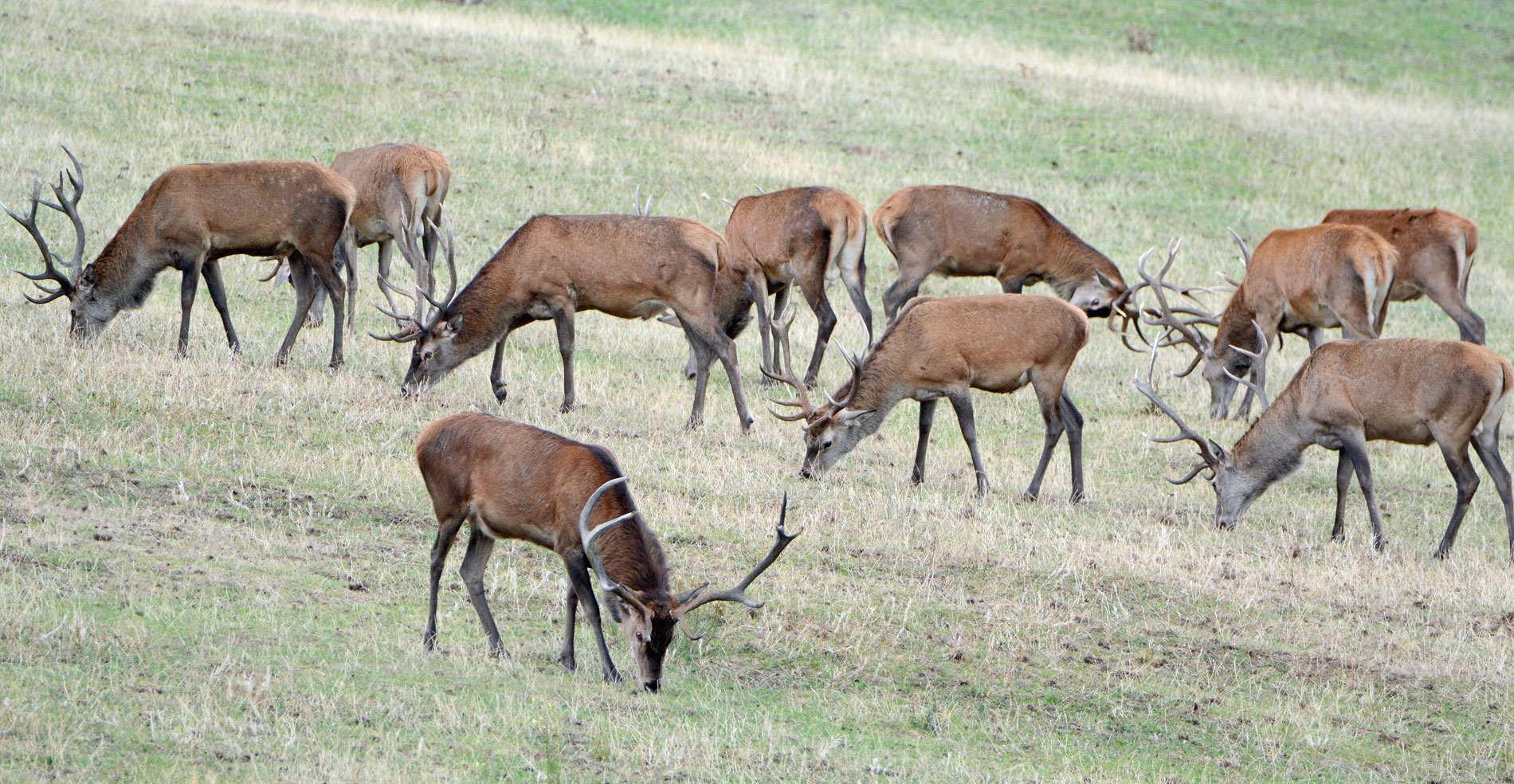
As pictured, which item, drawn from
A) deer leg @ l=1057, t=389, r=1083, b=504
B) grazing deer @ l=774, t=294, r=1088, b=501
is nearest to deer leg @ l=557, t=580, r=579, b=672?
grazing deer @ l=774, t=294, r=1088, b=501

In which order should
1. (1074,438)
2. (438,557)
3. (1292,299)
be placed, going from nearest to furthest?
1. (438,557)
2. (1074,438)
3. (1292,299)

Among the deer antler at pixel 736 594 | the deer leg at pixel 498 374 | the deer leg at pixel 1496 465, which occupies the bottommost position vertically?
the deer leg at pixel 498 374

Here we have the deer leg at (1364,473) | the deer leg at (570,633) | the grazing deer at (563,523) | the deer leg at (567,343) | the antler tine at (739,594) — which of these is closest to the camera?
the antler tine at (739,594)

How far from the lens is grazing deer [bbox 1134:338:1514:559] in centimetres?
1146

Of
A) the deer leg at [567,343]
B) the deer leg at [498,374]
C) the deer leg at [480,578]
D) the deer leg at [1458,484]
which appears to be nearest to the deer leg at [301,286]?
the deer leg at [498,374]

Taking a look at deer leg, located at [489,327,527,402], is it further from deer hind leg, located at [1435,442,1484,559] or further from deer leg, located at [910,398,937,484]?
deer hind leg, located at [1435,442,1484,559]

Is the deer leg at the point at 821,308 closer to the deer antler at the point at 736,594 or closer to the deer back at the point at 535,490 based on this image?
the deer back at the point at 535,490

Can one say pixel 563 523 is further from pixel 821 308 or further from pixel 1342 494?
pixel 821 308

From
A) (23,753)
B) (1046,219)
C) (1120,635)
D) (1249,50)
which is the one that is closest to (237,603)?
(23,753)

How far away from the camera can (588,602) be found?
7.61m

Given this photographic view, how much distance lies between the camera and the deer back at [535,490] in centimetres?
761

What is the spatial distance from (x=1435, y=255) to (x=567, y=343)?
1012cm

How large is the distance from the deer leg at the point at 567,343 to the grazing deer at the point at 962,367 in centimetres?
216

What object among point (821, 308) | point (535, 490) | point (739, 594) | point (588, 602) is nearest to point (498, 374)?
point (821, 308)
